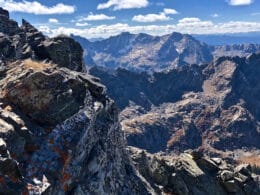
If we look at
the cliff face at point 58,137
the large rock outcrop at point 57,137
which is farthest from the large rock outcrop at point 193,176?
the large rock outcrop at point 57,137

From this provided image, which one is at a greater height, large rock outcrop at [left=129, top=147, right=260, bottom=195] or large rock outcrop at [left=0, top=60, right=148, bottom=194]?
large rock outcrop at [left=0, top=60, right=148, bottom=194]

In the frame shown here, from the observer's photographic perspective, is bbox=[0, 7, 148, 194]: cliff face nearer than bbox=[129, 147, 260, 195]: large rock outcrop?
Yes

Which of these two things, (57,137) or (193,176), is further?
(193,176)

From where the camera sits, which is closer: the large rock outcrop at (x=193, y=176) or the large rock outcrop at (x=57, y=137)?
the large rock outcrop at (x=57, y=137)

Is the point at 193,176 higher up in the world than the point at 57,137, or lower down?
lower down

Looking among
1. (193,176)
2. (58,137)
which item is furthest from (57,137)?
(193,176)

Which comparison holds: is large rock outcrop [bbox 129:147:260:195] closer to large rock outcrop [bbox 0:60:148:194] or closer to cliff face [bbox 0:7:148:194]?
cliff face [bbox 0:7:148:194]

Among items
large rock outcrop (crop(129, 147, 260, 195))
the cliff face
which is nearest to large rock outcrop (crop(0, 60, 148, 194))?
the cliff face

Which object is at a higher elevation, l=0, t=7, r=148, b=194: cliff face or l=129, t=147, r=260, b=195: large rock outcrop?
l=0, t=7, r=148, b=194: cliff face

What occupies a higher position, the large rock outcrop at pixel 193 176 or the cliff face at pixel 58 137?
the cliff face at pixel 58 137

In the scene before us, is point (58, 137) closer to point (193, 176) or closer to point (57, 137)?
point (57, 137)

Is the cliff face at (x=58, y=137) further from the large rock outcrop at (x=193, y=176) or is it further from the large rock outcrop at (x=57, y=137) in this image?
the large rock outcrop at (x=193, y=176)

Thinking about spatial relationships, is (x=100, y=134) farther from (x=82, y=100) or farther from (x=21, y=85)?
(x=21, y=85)

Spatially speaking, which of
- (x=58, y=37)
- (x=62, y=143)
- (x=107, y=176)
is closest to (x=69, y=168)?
(x=62, y=143)
